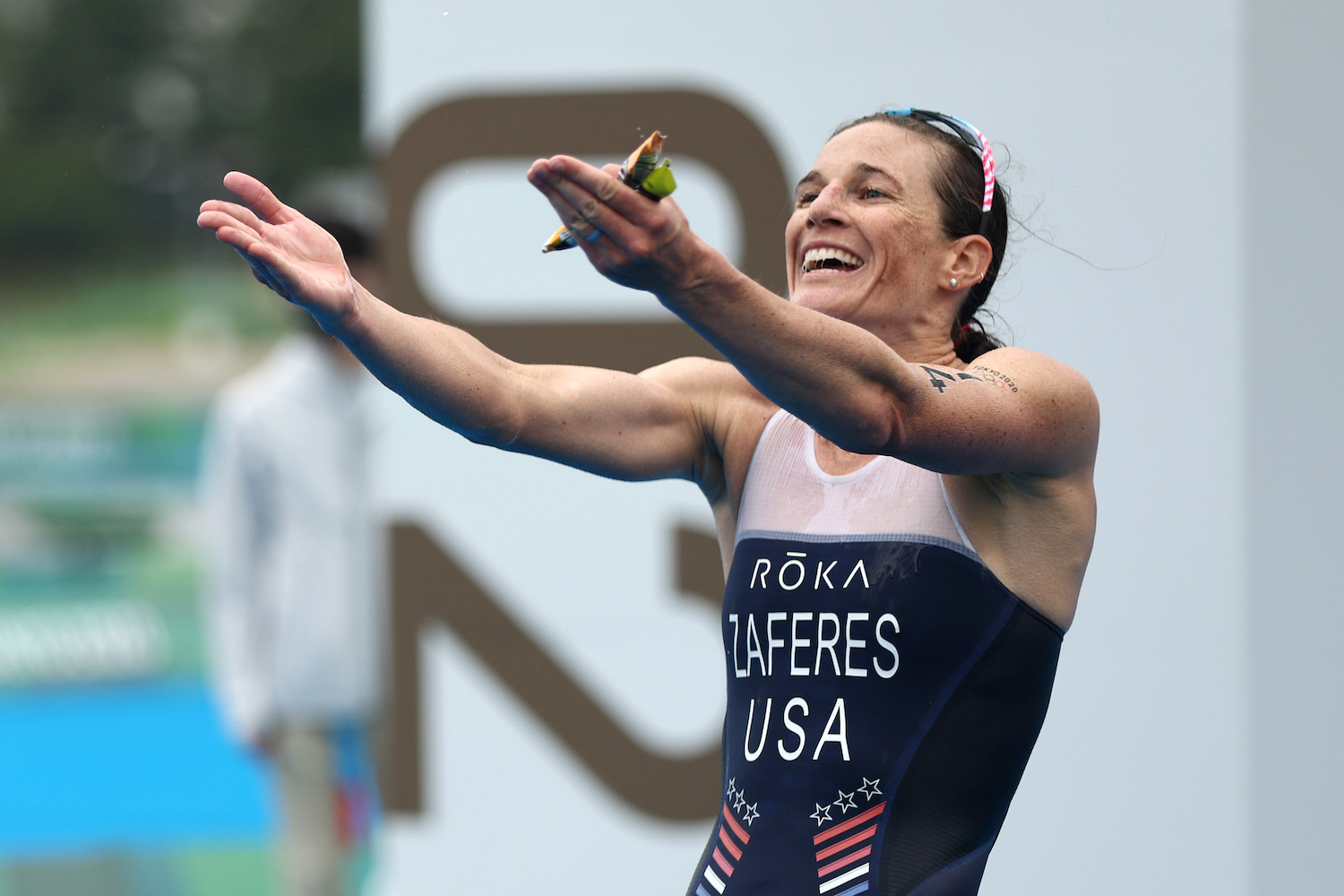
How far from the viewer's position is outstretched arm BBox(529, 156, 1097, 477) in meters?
1.54

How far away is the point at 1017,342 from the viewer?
3.87m

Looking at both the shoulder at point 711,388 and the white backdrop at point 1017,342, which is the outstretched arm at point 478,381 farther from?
the white backdrop at point 1017,342

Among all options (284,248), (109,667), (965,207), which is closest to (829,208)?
(965,207)

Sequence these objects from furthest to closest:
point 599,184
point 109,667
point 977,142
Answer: point 109,667
point 977,142
point 599,184

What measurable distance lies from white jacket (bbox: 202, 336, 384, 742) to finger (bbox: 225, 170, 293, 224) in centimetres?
271

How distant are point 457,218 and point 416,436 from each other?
59cm

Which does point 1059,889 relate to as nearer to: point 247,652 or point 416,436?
point 416,436

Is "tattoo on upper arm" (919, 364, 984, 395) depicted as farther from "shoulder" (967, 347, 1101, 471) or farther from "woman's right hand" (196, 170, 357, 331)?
"woman's right hand" (196, 170, 357, 331)

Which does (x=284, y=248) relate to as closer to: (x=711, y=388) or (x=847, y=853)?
(x=711, y=388)

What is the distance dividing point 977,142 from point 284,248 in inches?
40.5

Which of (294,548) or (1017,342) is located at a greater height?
(1017,342)

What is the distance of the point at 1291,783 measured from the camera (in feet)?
12.3

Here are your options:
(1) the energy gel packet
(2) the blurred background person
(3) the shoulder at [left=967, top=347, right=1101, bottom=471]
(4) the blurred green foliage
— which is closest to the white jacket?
(2) the blurred background person

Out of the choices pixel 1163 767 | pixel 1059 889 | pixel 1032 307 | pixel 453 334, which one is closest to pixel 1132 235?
pixel 1032 307
